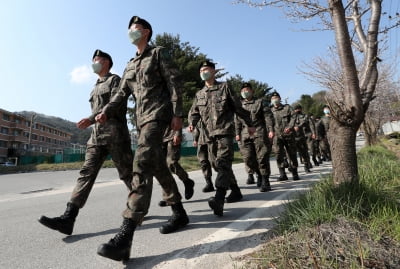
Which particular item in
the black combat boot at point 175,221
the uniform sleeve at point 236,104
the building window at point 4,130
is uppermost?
the building window at point 4,130

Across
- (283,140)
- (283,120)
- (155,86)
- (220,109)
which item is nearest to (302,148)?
(283,140)

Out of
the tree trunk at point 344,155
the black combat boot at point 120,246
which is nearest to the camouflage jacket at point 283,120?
the tree trunk at point 344,155

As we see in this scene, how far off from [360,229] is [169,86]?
198 centimetres

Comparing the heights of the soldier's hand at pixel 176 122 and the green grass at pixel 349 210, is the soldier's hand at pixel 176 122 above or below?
above

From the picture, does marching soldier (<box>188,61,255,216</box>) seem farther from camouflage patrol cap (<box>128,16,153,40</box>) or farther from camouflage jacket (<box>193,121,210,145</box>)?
camouflage patrol cap (<box>128,16,153,40</box>)

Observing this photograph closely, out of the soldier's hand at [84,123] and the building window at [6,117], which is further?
the building window at [6,117]

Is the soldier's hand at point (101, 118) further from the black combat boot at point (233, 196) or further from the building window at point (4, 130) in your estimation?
the building window at point (4, 130)

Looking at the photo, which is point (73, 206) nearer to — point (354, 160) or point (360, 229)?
point (360, 229)

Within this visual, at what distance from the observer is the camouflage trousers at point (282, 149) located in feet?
21.5

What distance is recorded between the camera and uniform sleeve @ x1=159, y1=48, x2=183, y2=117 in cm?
260

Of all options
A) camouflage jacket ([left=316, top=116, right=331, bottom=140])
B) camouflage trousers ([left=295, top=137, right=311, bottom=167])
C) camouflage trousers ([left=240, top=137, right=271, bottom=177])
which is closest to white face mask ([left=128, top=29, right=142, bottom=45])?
camouflage trousers ([left=240, top=137, right=271, bottom=177])

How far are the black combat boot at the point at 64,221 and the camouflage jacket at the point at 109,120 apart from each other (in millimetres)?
790

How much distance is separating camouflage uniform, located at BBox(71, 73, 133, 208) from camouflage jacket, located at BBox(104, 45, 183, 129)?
56 centimetres

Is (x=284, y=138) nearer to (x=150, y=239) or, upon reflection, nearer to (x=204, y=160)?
(x=204, y=160)
